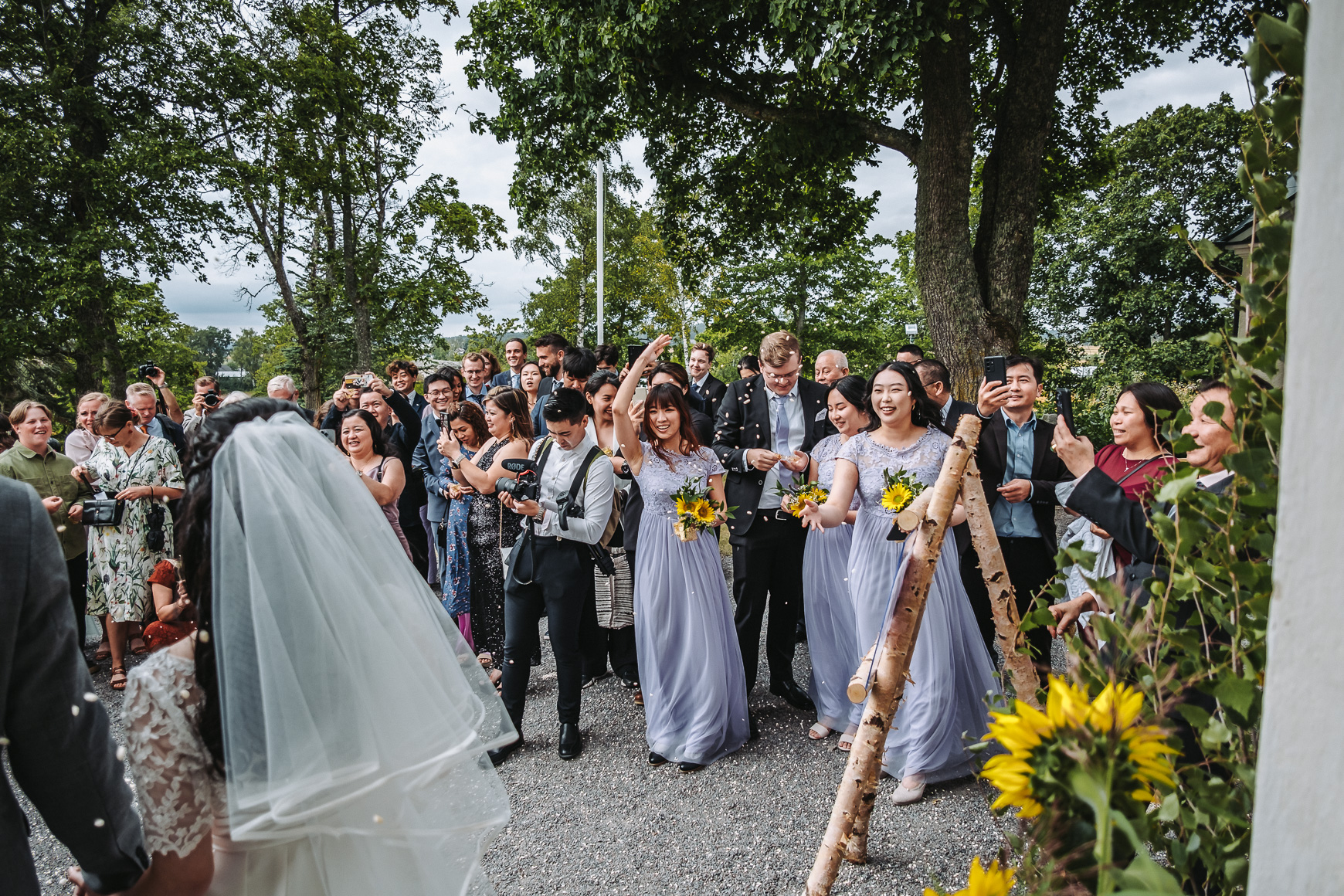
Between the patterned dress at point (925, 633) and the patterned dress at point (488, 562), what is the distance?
234 centimetres

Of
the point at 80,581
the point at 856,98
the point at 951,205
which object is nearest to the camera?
the point at 80,581

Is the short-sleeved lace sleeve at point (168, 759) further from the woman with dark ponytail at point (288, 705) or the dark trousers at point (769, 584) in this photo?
the dark trousers at point (769, 584)

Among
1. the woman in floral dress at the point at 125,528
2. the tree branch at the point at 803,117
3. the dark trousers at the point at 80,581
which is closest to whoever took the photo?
the woman in floral dress at the point at 125,528

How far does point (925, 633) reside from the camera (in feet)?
11.9

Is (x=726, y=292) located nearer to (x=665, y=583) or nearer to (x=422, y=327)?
(x=422, y=327)

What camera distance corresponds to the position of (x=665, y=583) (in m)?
4.07

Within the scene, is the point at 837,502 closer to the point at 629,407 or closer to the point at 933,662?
the point at 933,662

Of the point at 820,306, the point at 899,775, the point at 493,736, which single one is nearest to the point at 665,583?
the point at 899,775

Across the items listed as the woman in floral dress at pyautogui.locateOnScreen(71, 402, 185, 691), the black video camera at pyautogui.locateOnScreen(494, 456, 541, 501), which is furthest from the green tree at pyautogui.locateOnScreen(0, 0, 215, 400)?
the black video camera at pyautogui.locateOnScreen(494, 456, 541, 501)

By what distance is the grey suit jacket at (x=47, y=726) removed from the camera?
50.6 inches

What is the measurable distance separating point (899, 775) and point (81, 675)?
3.57m

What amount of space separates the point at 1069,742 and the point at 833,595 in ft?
12.1

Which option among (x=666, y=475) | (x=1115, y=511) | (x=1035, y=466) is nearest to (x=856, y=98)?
(x=1035, y=466)

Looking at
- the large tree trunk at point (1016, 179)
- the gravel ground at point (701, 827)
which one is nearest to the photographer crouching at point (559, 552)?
the gravel ground at point (701, 827)
